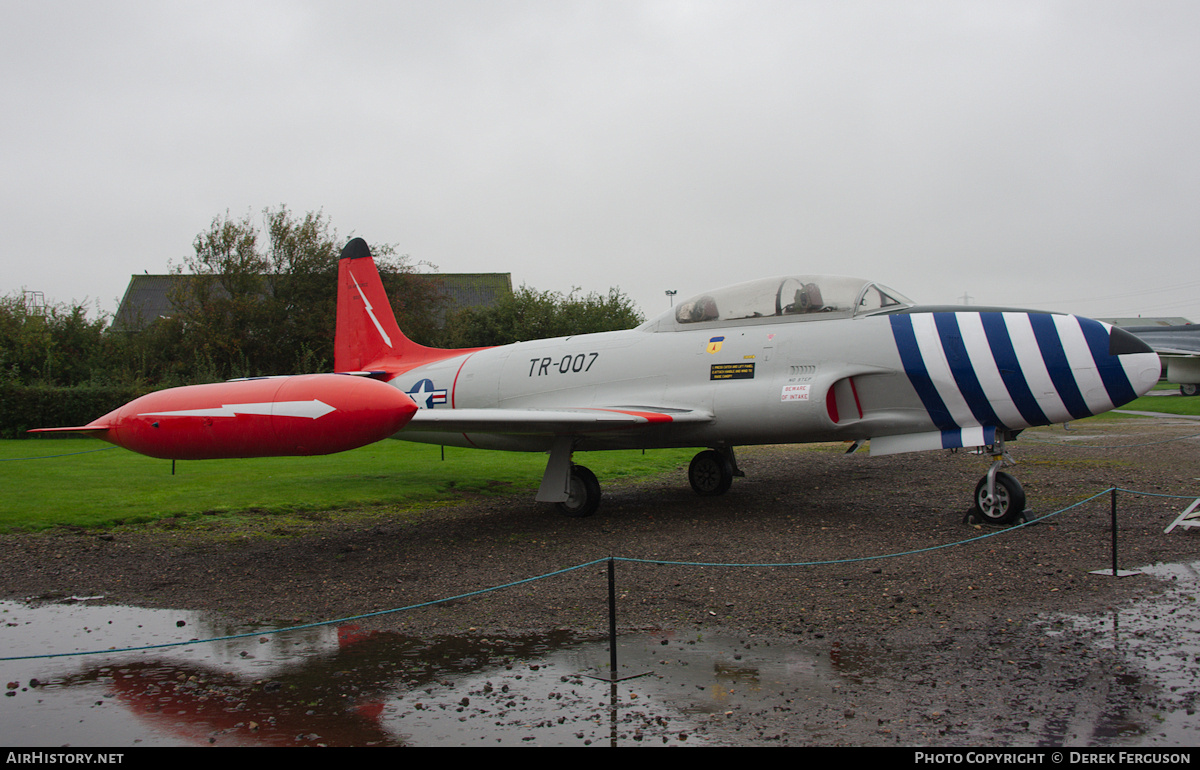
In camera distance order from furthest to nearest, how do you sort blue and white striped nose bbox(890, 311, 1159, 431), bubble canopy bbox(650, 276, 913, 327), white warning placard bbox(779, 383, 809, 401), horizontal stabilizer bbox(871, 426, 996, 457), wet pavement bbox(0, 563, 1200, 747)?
1. bubble canopy bbox(650, 276, 913, 327)
2. white warning placard bbox(779, 383, 809, 401)
3. horizontal stabilizer bbox(871, 426, 996, 457)
4. blue and white striped nose bbox(890, 311, 1159, 431)
5. wet pavement bbox(0, 563, 1200, 747)

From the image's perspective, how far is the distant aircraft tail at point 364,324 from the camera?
13.0 m

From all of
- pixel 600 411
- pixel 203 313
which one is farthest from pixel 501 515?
pixel 203 313

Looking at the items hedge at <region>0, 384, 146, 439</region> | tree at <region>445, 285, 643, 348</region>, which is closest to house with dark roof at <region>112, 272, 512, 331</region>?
tree at <region>445, 285, 643, 348</region>

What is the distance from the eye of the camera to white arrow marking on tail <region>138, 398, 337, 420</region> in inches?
249

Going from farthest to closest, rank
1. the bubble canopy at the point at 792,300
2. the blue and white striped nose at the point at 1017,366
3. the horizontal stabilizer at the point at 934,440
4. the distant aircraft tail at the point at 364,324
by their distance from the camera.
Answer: the distant aircraft tail at the point at 364,324 < the bubble canopy at the point at 792,300 < the horizontal stabilizer at the point at 934,440 < the blue and white striped nose at the point at 1017,366

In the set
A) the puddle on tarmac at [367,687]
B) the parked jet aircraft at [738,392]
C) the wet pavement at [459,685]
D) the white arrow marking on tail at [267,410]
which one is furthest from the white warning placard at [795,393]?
the white arrow marking on tail at [267,410]

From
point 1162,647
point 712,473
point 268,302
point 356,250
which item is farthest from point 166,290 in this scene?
point 1162,647

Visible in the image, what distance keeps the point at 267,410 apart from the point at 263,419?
0.27 ft

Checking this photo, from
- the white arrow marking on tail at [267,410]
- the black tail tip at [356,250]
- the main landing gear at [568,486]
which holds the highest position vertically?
the black tail tip at [356,250]

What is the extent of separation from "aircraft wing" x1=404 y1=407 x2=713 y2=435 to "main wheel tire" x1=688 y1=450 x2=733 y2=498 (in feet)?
6.82

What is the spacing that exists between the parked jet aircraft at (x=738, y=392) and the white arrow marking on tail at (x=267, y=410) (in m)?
0.01

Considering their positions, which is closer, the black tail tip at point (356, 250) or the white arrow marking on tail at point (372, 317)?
the white arrow marking on tail at point (372, 317)

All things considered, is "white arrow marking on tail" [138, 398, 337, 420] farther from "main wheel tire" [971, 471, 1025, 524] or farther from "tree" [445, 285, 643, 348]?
"tree" [445, 285, 643, 348]

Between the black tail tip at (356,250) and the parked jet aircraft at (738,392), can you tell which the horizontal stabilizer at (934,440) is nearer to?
the parked jet aircraft at (738,392)
